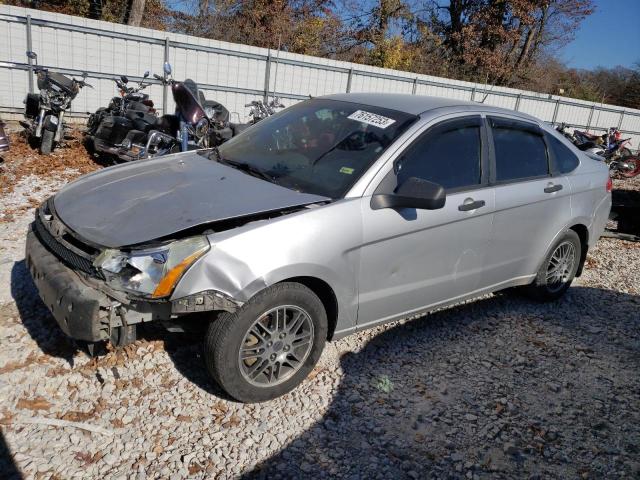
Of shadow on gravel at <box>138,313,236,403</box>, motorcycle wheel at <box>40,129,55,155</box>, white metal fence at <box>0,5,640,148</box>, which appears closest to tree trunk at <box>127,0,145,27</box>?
white metal fence at <box>0,5,640,148</box>

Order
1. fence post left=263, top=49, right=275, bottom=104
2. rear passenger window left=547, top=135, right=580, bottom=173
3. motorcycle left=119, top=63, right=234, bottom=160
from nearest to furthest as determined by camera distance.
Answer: rear passenger window left=547, top=135, right=580, bottom=173, motorcycle left=119, top=63, right=234, bottom=160, fence post left=263, top=49, right=275, bottom=104

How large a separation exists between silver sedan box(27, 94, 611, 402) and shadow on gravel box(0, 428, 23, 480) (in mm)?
616

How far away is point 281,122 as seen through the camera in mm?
4207

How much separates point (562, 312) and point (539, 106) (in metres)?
15.9

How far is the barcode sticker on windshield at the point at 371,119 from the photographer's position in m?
3.66

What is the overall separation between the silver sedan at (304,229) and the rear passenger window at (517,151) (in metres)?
0.02

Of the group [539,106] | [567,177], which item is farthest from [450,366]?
[539,106]

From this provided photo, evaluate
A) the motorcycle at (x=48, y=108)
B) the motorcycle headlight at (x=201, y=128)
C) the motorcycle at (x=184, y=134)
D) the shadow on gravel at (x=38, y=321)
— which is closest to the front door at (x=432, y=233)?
the shadow on gravel at (x=38, y=321)

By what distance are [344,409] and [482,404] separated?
926 millimetres

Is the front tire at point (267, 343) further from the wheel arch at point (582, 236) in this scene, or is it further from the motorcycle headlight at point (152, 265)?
the wheel arch at point (582, 236)

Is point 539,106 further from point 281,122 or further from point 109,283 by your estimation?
point 109,283

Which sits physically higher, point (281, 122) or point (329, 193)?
point (281, 122)

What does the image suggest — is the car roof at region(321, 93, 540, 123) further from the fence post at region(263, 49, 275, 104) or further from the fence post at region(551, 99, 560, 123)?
the fence post at region(551, 99, 560, 123)

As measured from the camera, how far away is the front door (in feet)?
10.9
